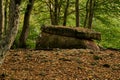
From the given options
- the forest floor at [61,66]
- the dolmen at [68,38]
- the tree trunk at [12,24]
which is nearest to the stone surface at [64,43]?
the dolmen at [68,38]

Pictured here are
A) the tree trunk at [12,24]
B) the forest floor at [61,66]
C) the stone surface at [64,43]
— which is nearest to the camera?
the tree trunk at [12,24]

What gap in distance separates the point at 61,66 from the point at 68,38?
444 cm

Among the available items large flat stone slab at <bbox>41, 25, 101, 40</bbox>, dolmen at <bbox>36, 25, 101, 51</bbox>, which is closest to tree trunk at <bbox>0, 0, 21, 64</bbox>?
dolmen at <bbox>36, 25, 101, 51</bbox>

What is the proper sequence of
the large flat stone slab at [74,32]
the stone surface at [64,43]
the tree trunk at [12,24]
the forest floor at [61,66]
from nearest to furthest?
1. the tree trunk at [12,24]
2. the forest floor at [61,66]
3. the stone surface at [64,43]
4. the large flat stone slab at [74,32]

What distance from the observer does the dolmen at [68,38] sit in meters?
14.3

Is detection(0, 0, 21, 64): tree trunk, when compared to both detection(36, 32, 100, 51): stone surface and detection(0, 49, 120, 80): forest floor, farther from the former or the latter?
detection(36, 32, 100, 51): stone surface

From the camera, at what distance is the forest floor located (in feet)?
30.8

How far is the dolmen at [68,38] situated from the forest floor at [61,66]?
206 cm

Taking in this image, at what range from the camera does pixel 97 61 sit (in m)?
11.0

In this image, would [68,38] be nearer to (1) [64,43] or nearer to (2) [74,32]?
(1) [64,43]

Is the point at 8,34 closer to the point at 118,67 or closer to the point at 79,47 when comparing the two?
the point at 118,67

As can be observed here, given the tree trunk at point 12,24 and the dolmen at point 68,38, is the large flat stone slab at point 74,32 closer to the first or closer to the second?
the dolmen at point 68,38

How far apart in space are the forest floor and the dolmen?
206cm

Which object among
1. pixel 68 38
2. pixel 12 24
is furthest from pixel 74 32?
pixel 12 24
